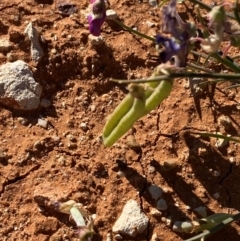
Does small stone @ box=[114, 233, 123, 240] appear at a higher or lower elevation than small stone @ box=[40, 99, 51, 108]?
lower

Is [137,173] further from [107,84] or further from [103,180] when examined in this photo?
[107,84]

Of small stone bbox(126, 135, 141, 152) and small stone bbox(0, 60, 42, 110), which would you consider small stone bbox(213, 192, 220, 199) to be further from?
small stone bbox(0, 60, 42, 110)

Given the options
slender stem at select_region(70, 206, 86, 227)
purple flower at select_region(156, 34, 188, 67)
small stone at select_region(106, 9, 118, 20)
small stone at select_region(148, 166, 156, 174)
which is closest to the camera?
purple flower at select_region(156, 34, 188, 67)

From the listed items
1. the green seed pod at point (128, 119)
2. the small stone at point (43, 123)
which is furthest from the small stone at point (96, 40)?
the green seed pod at point (128, 119)

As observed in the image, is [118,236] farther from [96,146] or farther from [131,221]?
[96,146]

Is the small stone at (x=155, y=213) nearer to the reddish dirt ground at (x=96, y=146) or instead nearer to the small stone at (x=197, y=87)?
the reddish dirt ground at (x=96, y=146)

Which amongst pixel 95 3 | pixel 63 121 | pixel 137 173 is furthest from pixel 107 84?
pixel 95 3

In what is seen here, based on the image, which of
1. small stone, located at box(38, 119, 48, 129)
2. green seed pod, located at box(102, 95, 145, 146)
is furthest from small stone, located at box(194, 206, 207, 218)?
small stone, located at box(38, 119, 48, 129)
